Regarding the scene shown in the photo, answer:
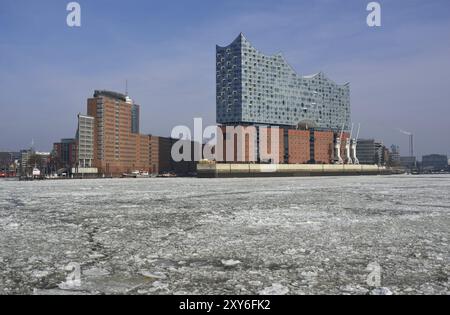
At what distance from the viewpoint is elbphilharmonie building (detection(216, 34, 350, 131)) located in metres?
168

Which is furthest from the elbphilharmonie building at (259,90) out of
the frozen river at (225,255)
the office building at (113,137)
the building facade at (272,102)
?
the frozen river at (225,255)

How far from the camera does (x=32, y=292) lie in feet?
19.2

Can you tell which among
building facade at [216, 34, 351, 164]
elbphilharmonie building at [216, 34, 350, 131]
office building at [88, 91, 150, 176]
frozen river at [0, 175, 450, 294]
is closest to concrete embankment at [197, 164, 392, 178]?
building facade at [216, 34, 351, 164]

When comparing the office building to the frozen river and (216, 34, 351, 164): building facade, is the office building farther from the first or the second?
the frozen river

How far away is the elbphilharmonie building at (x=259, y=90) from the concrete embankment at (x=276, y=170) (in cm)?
3287

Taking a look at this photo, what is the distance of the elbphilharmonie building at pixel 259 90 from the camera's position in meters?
168

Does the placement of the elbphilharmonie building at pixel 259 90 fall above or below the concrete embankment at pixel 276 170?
above

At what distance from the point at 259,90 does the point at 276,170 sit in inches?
1947

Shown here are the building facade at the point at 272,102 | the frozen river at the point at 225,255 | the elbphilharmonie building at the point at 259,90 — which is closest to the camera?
the frozen river at the point at 225,255

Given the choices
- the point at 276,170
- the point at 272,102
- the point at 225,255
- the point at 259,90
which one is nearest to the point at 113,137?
the point at 259,90

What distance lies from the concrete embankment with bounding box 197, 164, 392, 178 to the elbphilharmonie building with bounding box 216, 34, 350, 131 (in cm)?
3287

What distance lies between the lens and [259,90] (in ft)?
561

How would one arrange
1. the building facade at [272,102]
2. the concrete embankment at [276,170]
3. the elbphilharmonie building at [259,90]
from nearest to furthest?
the concrete embankment at [276,170], the building facade at [272,102], the elbphilharmonie building at [259,90]

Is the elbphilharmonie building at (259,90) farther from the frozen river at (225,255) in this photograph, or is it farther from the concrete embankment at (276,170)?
the frozen river at (225,255)
